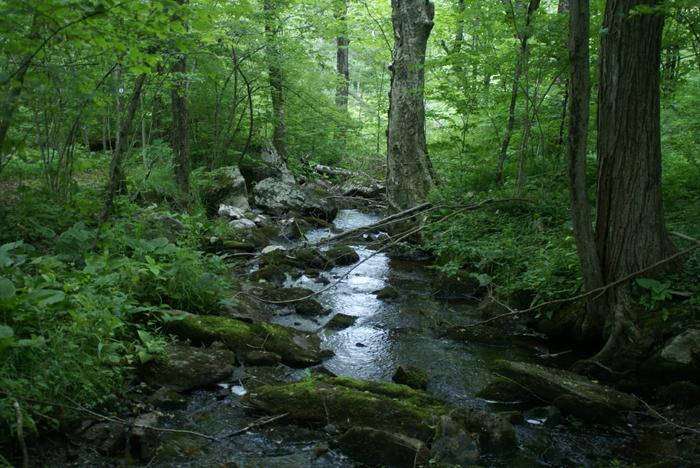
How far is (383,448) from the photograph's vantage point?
4.03 meters

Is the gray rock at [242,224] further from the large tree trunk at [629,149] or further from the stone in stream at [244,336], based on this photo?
the large tree trunk at [629,149]

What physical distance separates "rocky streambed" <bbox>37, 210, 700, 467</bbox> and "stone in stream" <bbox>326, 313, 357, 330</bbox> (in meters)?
0.02

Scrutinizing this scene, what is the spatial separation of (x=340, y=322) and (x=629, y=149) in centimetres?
386

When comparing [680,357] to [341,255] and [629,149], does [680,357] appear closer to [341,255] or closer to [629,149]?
[629,149]

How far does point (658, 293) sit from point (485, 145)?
6.33 meters

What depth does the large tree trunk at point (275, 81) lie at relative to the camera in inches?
523

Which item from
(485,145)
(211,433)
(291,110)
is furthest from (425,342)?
(291,110)

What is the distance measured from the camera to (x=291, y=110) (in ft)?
59.5

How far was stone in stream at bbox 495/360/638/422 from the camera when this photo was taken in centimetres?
478

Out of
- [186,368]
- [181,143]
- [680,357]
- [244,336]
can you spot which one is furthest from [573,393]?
[181,143]

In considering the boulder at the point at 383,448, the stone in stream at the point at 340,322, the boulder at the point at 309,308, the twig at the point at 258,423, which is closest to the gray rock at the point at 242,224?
the boulder at the point at 309,308

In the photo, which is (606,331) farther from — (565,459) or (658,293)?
(565,459)

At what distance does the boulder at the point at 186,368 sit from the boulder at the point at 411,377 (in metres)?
1.62

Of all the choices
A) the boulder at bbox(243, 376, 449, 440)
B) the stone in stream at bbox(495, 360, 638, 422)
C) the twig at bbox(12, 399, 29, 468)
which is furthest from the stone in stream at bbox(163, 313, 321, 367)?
the twig at bbox(12, 399, 29, 468)
